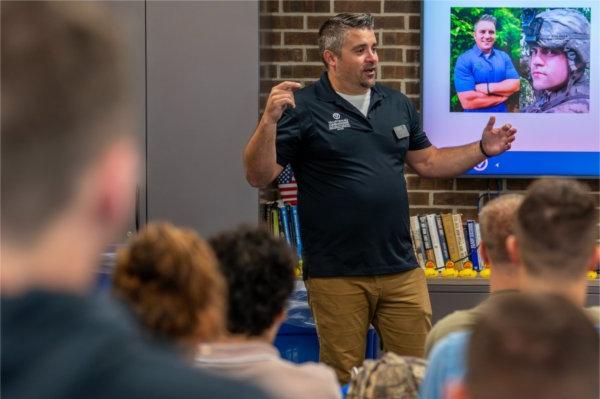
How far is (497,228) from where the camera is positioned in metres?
2.21

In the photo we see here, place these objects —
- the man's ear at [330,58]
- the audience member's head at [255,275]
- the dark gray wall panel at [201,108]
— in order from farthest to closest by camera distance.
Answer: the dark gray wall panel at [201,108] < the man's ear at [330,58] < the audience member's head at [255,275]

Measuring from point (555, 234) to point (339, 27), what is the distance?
2.14 meters

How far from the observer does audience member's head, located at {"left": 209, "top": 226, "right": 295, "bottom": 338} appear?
1971 millimetres

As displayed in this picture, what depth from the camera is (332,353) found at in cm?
364

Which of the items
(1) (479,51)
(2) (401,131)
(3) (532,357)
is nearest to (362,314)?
(2) (401,131)

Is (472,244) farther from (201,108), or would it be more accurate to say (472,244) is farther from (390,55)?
(201,108)

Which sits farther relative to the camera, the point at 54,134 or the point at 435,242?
the point at 435,242

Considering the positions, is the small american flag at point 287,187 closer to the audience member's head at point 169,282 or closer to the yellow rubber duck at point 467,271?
the yellow rubber duck at point 467,271

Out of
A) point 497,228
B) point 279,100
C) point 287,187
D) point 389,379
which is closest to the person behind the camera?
point 389,379

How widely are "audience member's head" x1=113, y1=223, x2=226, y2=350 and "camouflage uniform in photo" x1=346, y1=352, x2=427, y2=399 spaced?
49cm

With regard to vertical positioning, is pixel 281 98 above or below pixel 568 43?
below

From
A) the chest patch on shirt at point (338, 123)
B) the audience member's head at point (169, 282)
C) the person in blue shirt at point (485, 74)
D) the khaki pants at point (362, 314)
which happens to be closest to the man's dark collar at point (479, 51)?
the person in blue shirt at point (485, 74)

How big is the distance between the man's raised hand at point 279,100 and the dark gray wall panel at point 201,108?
64 cm

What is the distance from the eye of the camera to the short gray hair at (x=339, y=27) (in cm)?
388
